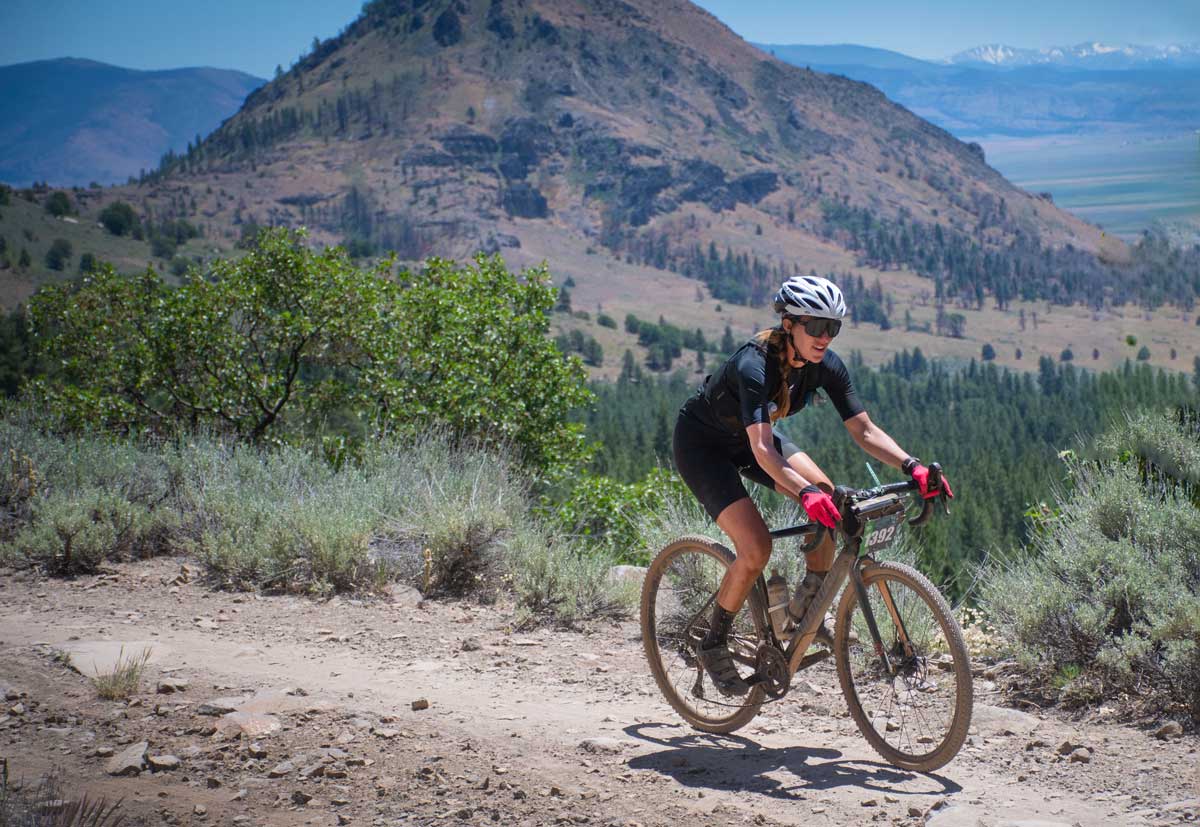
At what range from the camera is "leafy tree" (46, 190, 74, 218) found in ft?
434

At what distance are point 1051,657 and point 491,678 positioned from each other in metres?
2.78

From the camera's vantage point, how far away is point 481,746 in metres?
4.42

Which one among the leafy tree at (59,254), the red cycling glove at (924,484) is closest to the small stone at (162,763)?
the red cycling glove at (924,484)

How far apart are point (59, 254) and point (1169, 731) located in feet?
378

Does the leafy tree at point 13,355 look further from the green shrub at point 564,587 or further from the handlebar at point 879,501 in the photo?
the handlebar at point 879,501

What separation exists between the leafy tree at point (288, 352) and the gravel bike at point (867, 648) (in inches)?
363

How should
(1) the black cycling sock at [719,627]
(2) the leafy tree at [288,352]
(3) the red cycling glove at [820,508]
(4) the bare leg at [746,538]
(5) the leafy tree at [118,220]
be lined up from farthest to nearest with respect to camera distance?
1. (5) the leafy tree at [118,220]
2. (2) the leafy tree at [288,352]
3. (1) the black cycling sock at [719,627]
4. (4) the bare leg at [746,538]
5. (3) the red cycling glove at [820,508]

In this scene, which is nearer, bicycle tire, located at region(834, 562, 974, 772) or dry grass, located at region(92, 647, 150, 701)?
bicycle tire, located at region(834, 562, 974, 772)

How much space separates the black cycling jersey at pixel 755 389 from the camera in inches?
160

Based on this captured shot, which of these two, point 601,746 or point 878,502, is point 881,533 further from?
point 601,746

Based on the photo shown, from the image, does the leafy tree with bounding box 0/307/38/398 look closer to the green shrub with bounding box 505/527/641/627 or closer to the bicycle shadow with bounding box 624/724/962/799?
the green shrub with bounding box 505/527/641/627

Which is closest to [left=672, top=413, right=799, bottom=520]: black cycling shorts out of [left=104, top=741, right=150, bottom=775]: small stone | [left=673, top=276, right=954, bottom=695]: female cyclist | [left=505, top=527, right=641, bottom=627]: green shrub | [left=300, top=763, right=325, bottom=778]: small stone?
[left=673, top=276, right=954, bottom=695]: female cyclist

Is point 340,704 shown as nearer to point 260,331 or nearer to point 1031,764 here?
point 1031,764

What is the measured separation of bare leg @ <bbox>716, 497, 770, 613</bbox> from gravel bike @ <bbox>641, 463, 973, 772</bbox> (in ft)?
0.37
